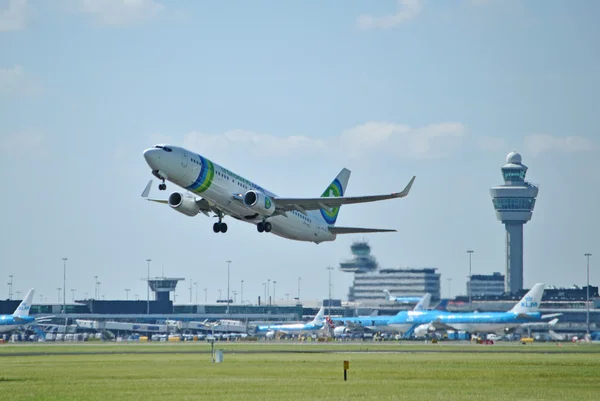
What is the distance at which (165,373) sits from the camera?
74.0 meters

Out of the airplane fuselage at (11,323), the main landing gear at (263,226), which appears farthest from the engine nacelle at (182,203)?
the airplane fuselage at (11,323)

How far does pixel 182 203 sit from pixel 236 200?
4.91m

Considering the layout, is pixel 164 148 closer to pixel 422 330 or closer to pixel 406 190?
pixel 406 190

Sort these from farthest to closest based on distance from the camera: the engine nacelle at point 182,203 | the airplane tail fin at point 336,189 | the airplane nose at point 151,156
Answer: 1. the airplane tail fin at point 336,189
2. the engine nacelle at point 182,203
3. the airplane nose at point 151,156

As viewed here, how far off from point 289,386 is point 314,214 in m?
33.7

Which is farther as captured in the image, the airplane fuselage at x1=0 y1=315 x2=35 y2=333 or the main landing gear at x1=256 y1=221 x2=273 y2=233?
the airplane fuselage at x1=0 y1=315 x2=35 y2=333

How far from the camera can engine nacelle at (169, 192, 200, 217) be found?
83312 millimetres

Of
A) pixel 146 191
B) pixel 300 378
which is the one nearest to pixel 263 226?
pixel 146 191

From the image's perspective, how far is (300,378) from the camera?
68.1m

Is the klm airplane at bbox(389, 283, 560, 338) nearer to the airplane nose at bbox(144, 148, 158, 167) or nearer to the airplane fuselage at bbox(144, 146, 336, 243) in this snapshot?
the airplane fuselage at bbox(144, 146, 336, 243)

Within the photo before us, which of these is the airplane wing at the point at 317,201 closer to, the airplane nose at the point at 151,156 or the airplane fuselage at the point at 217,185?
the airplane fuselage at the point at 217,185

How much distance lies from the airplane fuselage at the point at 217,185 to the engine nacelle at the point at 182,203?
5.39 ft

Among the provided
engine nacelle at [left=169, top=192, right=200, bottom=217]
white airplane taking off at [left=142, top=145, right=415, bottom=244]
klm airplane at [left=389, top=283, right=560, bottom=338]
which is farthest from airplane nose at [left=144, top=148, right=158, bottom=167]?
klm airplane at [left=389, top=283, right=560, bottom=338]

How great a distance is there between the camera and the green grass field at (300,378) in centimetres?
5606
